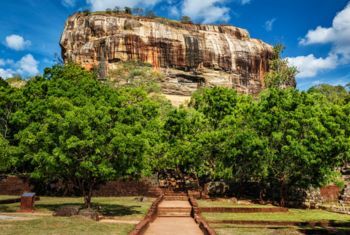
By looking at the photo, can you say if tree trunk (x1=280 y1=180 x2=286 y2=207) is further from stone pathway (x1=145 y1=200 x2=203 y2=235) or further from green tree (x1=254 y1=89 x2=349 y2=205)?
stone pathway (x1=145 y1=200 x2=203 y2=235)

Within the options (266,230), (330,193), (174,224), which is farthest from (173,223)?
(330,193)

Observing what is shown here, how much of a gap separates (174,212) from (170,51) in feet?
178

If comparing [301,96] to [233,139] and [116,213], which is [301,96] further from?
[116,213]

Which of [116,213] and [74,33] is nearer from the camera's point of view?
[116,213]

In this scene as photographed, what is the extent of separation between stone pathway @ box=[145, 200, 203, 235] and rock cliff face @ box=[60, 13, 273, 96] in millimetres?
49231

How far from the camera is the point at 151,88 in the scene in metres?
48.3

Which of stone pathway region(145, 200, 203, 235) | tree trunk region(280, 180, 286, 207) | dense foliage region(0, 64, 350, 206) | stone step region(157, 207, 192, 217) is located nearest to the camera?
stone pathway region(145, 200, 203, 235)

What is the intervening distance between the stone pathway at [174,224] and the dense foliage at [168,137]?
8.71 feet

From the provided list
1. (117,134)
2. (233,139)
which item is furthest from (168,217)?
(233,139)

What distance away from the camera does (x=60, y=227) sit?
12562 mm

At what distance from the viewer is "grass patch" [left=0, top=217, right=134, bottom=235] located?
11.4 meters

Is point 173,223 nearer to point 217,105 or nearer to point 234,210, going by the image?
point 234,210

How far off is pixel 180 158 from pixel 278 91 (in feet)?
28.3

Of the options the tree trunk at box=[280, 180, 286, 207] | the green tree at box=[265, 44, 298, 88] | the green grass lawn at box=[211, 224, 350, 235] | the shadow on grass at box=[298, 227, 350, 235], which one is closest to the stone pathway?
the green grass lawn at box=[211, 224, 350, 235]
